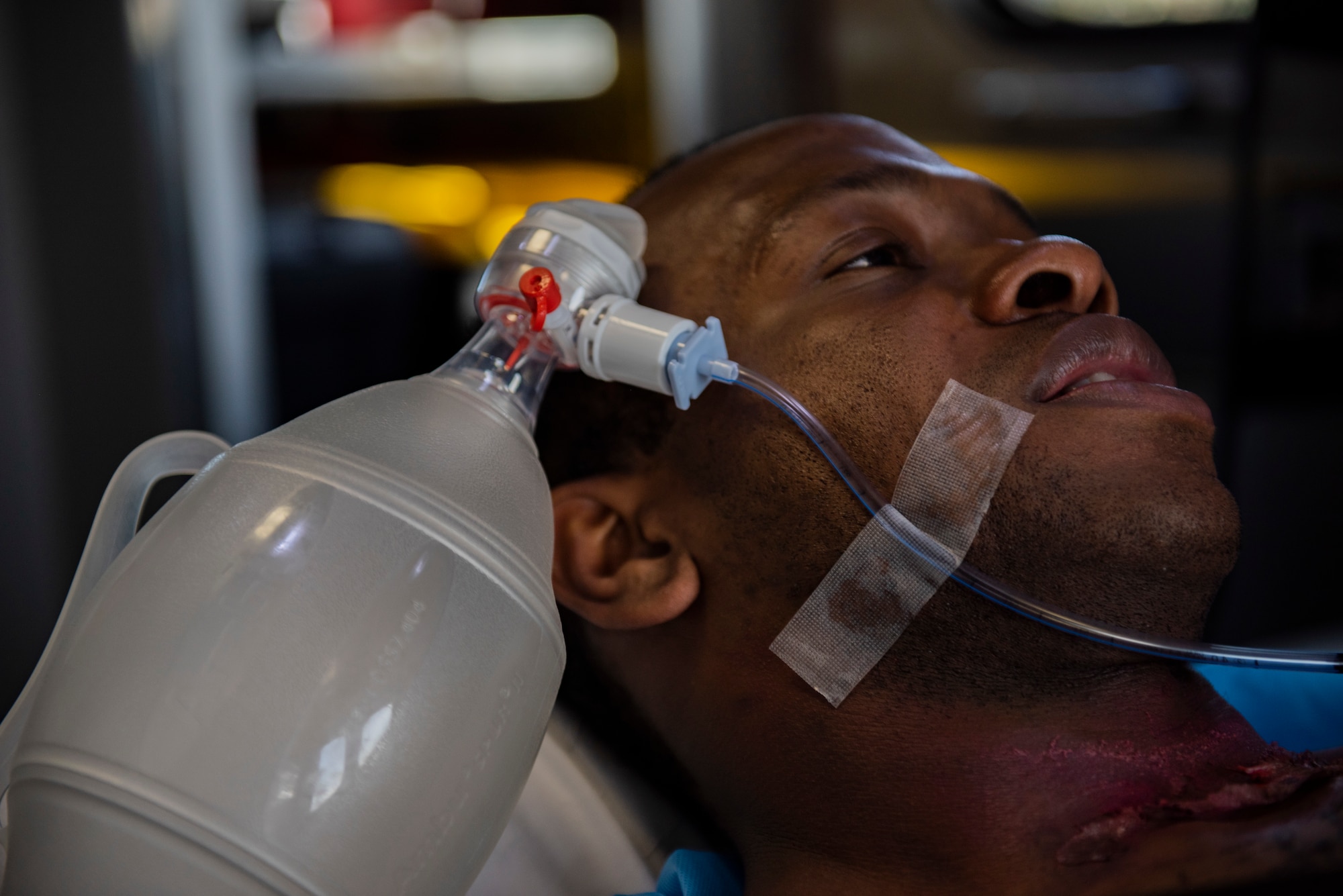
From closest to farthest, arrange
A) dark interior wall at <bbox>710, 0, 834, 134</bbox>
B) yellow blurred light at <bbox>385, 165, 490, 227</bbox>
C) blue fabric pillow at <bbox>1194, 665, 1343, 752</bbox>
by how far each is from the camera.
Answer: blue fabric pillow at <bbox>1194, 665, 1343, 752</bbox> < dark interior wall at <bbox>710, 0, 834, 134</bbox> < yellow blurred light at <bbox>385, 165, 490, 227</bbox>

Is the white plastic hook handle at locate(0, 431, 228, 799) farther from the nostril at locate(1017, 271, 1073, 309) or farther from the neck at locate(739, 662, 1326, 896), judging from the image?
the nostril at locate(1017, 271, 1073, 309)

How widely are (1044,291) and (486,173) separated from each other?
3015mm

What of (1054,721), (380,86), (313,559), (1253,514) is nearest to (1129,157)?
(1253,514)

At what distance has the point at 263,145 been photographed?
11.2ft

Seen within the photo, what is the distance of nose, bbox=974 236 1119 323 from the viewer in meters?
0.98

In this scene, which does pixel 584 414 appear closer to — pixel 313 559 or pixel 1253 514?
pixel 313 559

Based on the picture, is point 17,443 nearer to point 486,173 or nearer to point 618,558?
point 618,558

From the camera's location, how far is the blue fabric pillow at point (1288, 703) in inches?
48.8

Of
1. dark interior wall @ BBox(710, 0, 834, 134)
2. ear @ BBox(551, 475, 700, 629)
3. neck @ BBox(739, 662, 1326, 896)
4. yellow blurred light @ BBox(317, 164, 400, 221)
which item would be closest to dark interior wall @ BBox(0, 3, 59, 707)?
ear @ BBox(551, 475, 700, 629)

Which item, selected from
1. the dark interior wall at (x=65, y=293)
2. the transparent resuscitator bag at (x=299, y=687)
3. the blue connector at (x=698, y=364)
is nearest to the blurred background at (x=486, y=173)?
the dark interior wall at (x=65, y=293)

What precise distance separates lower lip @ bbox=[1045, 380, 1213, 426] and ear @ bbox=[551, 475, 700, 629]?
0.36 meters

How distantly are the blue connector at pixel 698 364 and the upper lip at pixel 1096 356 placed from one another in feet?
0.86

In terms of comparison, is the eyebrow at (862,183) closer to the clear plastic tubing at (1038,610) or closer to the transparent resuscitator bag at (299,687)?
the clear plastic tubing at (1038,610)

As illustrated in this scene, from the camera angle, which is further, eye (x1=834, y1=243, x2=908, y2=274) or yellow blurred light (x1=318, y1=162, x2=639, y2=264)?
yellow blurred light (x1=318, y1=162, x2=639, y2=264)
